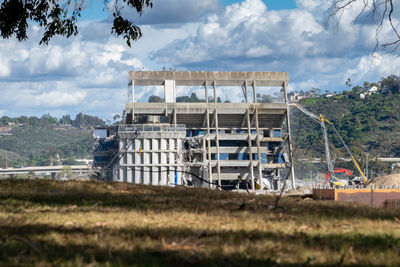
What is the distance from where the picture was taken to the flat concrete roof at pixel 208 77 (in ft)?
279

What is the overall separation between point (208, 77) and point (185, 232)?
8122cm

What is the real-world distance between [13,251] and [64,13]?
600 inches

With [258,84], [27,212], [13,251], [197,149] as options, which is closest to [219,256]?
[13,251]

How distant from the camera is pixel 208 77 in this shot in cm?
8856

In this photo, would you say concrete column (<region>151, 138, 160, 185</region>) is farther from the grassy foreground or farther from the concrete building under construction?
the grassy foreground

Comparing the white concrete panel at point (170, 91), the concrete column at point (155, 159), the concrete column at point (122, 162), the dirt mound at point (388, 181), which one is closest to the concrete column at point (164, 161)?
the concrete column at point (155, 159)

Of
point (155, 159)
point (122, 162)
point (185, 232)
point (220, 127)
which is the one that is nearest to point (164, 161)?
point (155, 159)

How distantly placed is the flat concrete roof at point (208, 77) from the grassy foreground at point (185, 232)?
240ft

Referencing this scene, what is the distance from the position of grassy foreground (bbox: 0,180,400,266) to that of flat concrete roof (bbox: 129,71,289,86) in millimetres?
73174

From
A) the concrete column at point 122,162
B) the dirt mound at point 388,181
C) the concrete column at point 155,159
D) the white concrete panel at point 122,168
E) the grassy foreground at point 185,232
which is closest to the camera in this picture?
the grassy foreground at point 185,232

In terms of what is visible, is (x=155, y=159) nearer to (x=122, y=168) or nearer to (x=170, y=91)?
(x=122, y=168)

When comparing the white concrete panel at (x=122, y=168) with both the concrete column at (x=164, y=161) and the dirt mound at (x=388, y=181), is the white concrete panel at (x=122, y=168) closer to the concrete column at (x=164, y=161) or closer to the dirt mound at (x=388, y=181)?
the concrete column at (x=164, y=161)

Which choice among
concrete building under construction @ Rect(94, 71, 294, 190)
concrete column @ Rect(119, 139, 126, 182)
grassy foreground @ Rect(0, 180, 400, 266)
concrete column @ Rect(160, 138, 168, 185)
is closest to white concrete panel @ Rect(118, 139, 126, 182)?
concrete column @ Rect(119, 139, 126, 182)

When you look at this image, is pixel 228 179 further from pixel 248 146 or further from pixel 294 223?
pixel 294 223
